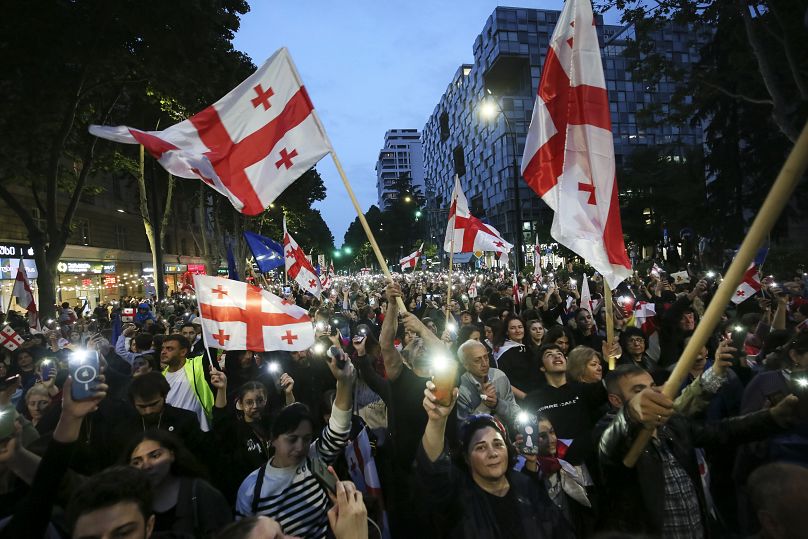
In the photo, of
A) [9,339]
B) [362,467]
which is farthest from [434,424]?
[9,339]

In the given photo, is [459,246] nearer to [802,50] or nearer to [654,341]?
[654,341]

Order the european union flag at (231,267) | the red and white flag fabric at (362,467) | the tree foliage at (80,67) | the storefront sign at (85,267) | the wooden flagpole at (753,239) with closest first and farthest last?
1. the wooden flagpole at (753,239)
2. the red and white flag fabric at (362,467)
3. the european union flag at (231,267)
4. the tree foliage at (80,67)
5. the storefront sign at (85,267)

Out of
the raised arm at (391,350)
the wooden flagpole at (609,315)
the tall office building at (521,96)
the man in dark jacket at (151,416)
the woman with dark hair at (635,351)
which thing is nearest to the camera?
the wooden flagpole at (609,315)

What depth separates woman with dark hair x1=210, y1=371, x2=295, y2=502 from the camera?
11.9ft

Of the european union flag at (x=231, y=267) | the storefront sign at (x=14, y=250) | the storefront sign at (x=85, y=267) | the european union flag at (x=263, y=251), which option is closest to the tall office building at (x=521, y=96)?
the storefront sign at (x=85, y=267)

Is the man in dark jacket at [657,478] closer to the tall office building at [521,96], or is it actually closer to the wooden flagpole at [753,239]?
the wooden flagpole at [753,239]

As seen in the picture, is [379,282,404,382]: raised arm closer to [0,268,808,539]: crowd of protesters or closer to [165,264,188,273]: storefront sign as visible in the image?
[0,268,808,539]: crowd of protesters

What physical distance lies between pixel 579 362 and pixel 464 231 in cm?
689

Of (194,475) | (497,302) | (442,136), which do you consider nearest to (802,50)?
(497,302)

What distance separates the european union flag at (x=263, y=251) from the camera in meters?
11.2

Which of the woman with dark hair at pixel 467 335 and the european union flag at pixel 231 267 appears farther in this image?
the european union flag at pixel 231 267

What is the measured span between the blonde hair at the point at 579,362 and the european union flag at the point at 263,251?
8108 mm

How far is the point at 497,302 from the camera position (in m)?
12.0

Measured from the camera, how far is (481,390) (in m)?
4.19
